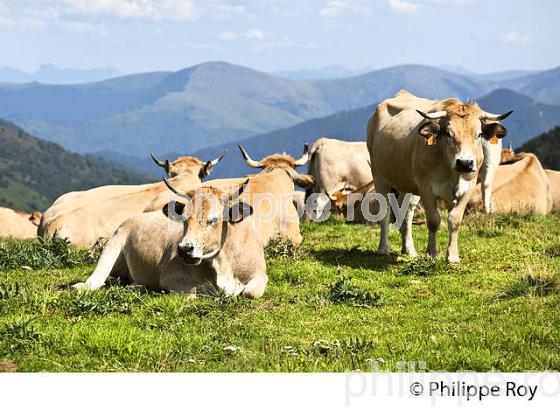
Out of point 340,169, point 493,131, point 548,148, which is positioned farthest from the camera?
point 548,148

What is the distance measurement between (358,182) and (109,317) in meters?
17.9

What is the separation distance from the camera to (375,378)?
23.5 feet

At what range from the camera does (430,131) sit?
13797 mm

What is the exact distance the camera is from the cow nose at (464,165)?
42.7 feet

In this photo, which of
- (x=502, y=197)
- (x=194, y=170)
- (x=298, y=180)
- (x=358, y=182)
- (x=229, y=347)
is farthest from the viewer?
(x=358, y=182)

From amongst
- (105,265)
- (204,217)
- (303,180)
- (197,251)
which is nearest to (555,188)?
(303,180)

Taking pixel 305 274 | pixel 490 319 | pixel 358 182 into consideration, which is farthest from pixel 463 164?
pixel 358 182

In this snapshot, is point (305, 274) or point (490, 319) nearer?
point (490, 319)

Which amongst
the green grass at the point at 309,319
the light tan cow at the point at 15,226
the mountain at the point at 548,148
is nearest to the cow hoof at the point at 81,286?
the green grass at the point at 309,319

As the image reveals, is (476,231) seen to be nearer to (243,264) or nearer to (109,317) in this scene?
(243,264)

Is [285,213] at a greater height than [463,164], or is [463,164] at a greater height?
[463,164]

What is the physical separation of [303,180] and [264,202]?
2341 millimetres

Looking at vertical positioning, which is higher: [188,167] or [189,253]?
[189,253]

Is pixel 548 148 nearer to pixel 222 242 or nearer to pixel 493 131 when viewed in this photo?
pixel 493 131
